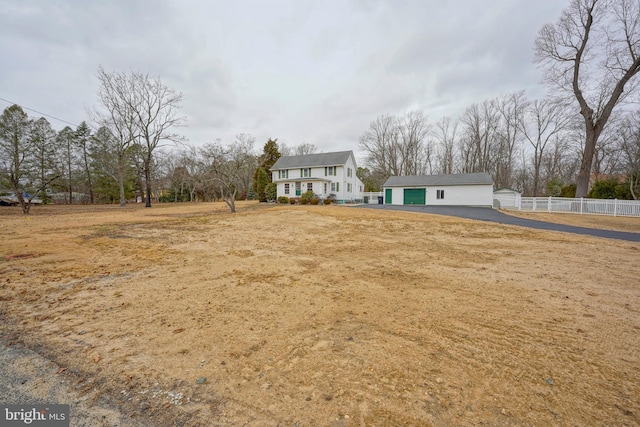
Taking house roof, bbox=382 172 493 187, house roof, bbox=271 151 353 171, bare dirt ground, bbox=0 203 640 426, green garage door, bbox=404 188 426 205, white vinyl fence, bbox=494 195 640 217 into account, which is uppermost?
house roof, bbox=271 151 353 171

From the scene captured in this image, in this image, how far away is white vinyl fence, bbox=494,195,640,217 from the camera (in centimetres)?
1587

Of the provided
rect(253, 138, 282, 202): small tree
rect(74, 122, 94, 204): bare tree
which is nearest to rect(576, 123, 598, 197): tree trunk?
rect(253, 138, 282, 202): small tree

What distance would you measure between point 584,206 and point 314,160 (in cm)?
2425

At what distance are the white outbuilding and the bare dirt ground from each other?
22.1 meters

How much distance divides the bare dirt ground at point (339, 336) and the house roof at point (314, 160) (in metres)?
24.2

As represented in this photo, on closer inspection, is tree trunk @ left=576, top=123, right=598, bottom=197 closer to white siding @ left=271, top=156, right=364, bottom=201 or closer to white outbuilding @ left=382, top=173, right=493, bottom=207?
white outbuilding @ left=382, top=173, right=493, bottom=207

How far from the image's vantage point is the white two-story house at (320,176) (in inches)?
1112

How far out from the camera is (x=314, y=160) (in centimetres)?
3052

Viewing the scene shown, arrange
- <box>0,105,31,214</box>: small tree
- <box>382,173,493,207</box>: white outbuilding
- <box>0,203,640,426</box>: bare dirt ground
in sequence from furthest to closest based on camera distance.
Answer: <box>382,173,493,207</box>: white outbuilding → <box>0,105,31,214</box>: small tree → <box>0,203,640,426</box>: bare dirt ground

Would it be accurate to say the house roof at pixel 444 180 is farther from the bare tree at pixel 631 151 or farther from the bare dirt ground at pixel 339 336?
the bare dirt ground at pixel 339 336

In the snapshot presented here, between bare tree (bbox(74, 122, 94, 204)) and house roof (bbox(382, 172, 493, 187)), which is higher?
bare tree (bbox(74, 122, 94, 204))

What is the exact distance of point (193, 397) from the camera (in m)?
1.86

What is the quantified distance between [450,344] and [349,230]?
25.3 feet

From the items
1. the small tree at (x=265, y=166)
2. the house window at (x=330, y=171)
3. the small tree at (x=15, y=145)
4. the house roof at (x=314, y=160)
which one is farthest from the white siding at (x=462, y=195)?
the small tree at (x=15, y=145)
